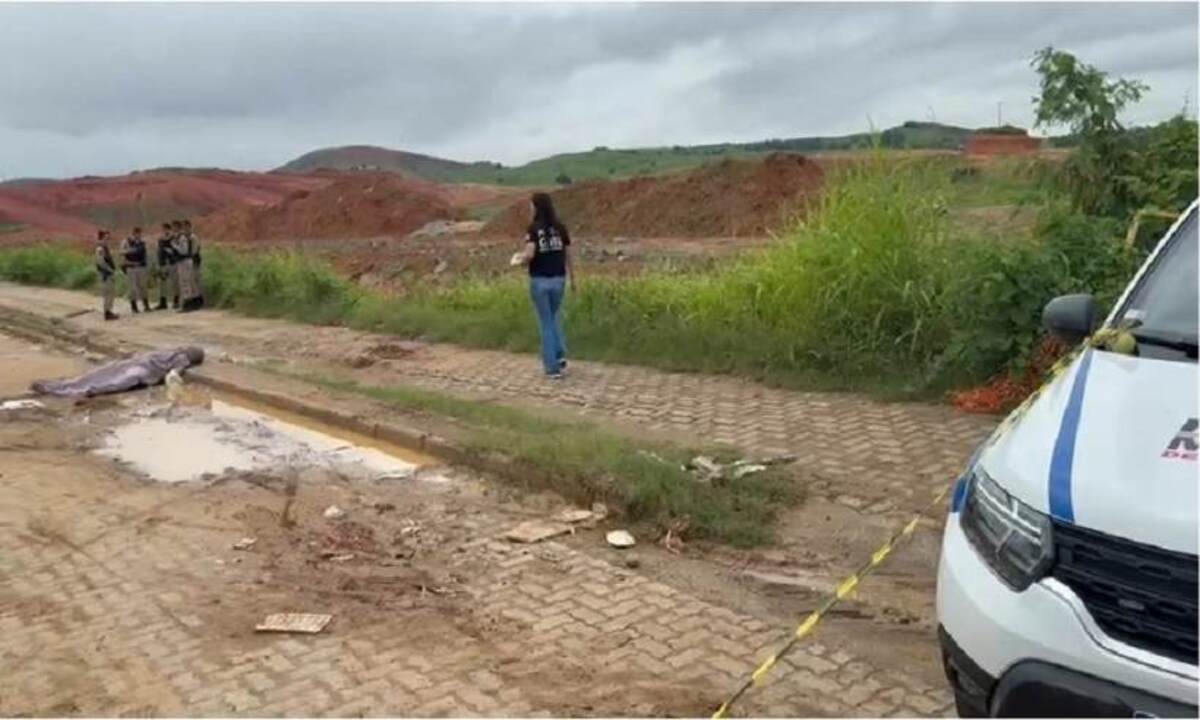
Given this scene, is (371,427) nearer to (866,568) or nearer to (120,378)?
(120,378)

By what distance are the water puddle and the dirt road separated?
1.02ft

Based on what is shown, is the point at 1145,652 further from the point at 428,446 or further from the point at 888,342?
the point at 888,342

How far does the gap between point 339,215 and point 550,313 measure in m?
40.3

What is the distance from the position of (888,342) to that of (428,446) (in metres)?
3.69

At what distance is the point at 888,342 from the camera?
848cm

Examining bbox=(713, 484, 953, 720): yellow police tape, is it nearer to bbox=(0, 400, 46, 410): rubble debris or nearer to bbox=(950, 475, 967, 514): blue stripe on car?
bbox=(950, 475, 967, 514): blue stripe on car

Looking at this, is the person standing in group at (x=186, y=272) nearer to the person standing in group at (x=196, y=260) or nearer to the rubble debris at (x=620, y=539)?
the person standing in group at (x=196, y=260)

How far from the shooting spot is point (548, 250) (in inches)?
364

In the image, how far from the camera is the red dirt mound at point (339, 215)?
154ft

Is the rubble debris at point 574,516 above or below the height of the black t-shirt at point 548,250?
below

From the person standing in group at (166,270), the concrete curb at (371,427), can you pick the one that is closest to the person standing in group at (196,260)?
the person standing in group at (166,270)

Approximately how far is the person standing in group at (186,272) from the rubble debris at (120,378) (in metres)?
7.48

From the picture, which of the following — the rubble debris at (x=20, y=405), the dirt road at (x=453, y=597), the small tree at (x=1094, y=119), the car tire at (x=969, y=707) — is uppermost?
the small tree at (x=1094, y=119)

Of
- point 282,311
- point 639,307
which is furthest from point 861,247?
point 282,311
